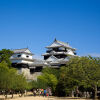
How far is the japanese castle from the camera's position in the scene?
5112cm

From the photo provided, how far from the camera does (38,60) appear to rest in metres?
53.3

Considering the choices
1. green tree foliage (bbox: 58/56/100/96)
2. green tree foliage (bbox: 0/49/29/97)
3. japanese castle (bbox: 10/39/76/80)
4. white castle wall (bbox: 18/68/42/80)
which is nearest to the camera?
green tree foliage (bbox: 0/49/29/97)

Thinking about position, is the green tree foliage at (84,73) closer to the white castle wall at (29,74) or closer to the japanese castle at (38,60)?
the japanese castle at (38,60)

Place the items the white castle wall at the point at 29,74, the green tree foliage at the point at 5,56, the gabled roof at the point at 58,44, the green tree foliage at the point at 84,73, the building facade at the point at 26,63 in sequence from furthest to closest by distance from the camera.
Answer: the gabled roof at the point at 58,44 → the building facade at the point at 26,63 → the white castle wall at the point at 29,74 → the green tree foliage at the point at 5,56 → the green tree foliage at the point at 84,73

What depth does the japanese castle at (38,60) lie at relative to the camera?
5112 centimetres

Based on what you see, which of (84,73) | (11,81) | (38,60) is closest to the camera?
(11,81)

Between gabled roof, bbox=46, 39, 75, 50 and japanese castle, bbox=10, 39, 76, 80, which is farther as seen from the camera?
gabled roof, bbox=46, 39, 75, 50

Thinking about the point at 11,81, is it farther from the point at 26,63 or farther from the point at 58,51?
the point at 58,51

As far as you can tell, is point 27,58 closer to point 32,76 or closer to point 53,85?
point 32,76

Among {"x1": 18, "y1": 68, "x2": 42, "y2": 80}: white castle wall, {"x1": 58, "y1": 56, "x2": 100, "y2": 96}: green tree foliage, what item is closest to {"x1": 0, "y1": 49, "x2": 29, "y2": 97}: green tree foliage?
{"x1": 58, "y1": 56, "x2": 100, "y2": 96}: green tree foliage

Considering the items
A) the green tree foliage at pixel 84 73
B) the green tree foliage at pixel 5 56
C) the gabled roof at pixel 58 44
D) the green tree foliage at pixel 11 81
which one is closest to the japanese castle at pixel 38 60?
the gabled roof at pixel 58 44

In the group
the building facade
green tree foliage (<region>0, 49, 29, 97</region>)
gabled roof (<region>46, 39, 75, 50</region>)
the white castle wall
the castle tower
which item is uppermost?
gabled roof (<region>46, 39, 75, 50</region>)

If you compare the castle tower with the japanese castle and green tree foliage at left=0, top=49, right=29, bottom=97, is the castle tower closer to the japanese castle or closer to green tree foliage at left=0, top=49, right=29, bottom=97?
the japanese castle

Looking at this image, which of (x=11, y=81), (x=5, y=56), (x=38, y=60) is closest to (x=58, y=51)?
(x=38, y=60)
